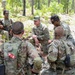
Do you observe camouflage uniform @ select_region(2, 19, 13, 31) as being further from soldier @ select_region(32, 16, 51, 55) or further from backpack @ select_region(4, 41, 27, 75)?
backpack @ select_region(4, 41, 27, 75)

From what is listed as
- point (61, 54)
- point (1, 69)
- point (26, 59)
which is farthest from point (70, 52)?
point (1, 69)

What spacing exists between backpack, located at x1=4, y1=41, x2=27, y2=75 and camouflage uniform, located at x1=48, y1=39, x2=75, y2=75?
1040 millimetres

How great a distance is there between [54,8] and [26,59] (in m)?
32.2

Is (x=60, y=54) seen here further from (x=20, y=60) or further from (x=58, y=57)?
(x=20, y=60)

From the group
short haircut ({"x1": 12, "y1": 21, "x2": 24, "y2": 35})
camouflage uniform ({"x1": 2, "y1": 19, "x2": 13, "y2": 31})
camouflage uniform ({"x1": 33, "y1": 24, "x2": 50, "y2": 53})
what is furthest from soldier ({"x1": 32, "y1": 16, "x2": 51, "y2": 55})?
short haircut ({"x1": 12, "y1": 21, "x2": 24, "y2": 35})

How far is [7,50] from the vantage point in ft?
13.8

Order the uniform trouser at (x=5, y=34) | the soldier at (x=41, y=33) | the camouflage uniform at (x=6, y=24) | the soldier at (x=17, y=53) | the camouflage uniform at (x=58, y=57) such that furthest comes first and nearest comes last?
1. the camouflage uniform at (x=6, y=24)
2. the uniform trouser at (x=5, y=34)
3. the soldier at (x=41, y=33)
4. the camouflage uniform at (x=58, y=57)
5. the soldier at (x=17, y=53)

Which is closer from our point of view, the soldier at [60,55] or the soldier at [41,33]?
the soldier at [60,55]

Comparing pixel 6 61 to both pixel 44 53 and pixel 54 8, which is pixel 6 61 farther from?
pixel 54 8

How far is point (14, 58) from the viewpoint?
4199 mm

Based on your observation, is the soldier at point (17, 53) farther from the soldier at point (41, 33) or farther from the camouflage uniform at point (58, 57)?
the soldier at point (41, 33)

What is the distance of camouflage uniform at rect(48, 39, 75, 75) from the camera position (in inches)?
204

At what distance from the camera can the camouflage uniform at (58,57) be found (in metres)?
5.19

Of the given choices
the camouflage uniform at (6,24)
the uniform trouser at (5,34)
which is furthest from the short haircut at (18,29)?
the camouflage uniform at (6,24)
